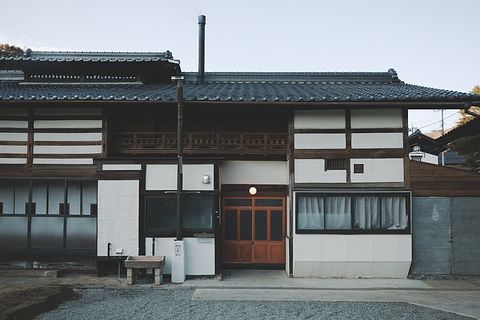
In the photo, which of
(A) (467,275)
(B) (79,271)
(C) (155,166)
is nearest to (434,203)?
(A) (467,275)

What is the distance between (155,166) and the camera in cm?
1225

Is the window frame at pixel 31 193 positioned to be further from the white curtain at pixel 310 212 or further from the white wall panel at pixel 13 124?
the white curtain at pixel 310 212

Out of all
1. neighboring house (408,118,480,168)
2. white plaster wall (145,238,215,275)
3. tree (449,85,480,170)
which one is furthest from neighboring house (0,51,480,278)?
tree (449,85,480,170)

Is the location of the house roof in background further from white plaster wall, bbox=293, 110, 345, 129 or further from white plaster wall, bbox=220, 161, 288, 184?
white plaster wall, bbox=220, 161, 288, 184

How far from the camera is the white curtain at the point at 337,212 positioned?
12328 mm

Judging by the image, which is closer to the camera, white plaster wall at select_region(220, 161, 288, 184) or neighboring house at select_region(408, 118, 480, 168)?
white plaster wall at select_region(220, 161, 288, 184)

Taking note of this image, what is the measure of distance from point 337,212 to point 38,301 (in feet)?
27.7

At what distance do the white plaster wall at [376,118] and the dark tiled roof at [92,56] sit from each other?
7.69 meters

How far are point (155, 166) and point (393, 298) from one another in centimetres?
754

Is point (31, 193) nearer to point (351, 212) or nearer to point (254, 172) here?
point (254, 172)

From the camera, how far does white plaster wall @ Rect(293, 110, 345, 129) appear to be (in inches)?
493

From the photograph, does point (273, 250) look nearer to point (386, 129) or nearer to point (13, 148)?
point (386, 129)

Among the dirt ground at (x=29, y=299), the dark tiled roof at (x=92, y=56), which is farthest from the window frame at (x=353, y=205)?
the dark tiled roof at (x=92, y=56)

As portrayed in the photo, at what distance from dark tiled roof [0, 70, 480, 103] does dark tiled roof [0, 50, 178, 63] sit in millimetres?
962
